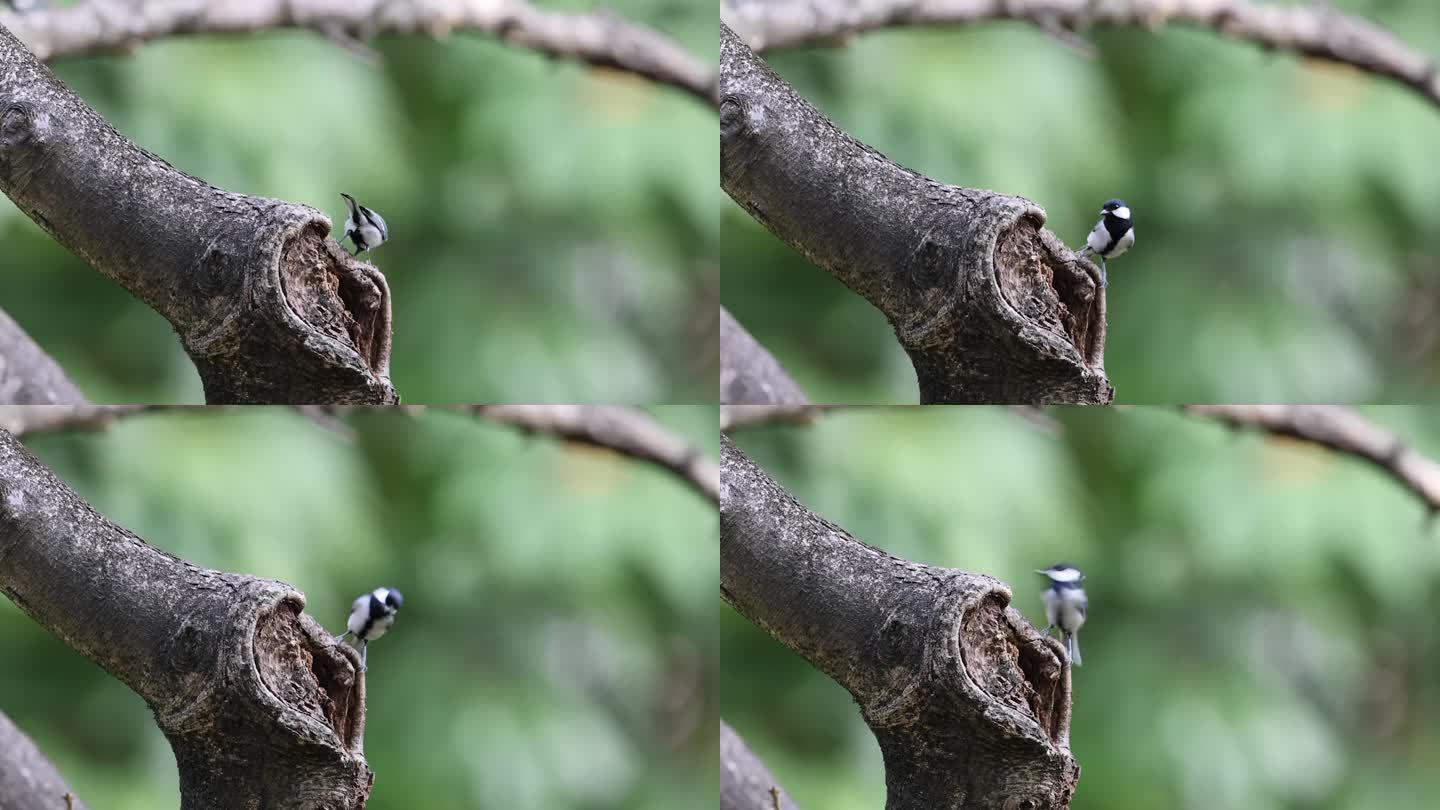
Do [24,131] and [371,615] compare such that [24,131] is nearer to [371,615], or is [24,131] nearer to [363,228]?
[363,228]

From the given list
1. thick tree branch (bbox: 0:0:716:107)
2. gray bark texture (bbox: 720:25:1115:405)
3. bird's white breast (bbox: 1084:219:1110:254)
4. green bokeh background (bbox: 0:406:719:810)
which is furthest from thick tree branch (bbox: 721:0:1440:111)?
green bokeh background (bbox: 0:406:719:810)

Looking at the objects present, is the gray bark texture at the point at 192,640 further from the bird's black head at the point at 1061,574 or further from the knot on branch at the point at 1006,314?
the bird's black head at the point at 1061,574

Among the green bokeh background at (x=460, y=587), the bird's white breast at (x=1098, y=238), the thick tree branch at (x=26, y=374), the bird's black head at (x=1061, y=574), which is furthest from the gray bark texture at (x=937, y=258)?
the thick tree branch at (x=26, y=374)

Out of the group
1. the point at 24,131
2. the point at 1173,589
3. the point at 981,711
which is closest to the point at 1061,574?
the point at 981,711

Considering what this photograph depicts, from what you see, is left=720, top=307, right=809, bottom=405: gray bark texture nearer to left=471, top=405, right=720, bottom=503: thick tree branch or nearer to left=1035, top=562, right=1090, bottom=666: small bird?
left=471, top=405, right=720, bottom=503: thick tree branch

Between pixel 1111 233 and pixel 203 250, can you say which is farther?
pixel 1111 233

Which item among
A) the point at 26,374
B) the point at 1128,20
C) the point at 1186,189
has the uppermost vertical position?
the point at 1128,20
